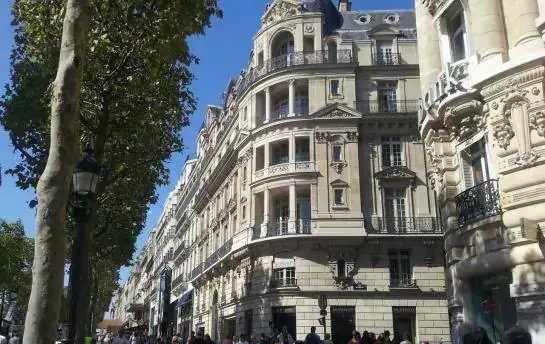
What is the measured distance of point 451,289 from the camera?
13.9 m

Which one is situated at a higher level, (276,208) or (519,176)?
(276,208)

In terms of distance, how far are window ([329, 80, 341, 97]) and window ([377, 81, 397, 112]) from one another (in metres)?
2.29

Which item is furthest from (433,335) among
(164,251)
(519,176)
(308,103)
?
(164,251)

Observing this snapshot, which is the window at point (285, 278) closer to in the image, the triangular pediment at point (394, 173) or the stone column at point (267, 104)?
the triangular pediment at point (394, 173)

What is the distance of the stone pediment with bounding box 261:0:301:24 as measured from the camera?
32.2 metres

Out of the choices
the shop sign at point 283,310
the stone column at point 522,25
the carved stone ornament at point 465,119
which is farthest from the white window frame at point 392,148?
the stone column at point 522,25

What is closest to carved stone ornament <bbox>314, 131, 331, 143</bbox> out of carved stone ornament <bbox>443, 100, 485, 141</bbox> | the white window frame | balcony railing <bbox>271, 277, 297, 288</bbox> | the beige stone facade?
the white window frame

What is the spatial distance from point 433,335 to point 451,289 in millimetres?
13868

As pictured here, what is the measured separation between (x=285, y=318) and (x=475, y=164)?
16631 millimetres

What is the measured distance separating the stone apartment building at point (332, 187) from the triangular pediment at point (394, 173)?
0.07 meters

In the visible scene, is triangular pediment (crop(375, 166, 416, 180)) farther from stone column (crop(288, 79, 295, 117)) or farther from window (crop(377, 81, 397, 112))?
stone column (crop(288, 79, 295, 117))

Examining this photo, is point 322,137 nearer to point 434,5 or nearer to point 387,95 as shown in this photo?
point 387,95

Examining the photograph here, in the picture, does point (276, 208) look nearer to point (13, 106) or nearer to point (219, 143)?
point (219, 143)

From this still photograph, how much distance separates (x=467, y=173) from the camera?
13547 millimetres
